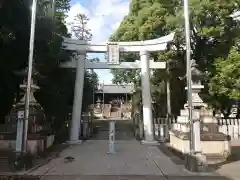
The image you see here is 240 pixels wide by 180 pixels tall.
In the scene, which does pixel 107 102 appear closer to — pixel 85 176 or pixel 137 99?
pixel 137 99

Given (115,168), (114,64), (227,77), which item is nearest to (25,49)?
(115,168)

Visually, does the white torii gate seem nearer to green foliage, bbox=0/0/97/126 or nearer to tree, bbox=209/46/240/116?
green foliage, bbox=0/0/97/126

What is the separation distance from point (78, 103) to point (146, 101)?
4.03 metres

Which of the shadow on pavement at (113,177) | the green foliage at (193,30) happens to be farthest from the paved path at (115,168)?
the green foliage at (193,30)

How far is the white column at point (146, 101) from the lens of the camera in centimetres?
1950

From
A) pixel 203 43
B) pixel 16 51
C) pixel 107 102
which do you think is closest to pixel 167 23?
pixel 203 43

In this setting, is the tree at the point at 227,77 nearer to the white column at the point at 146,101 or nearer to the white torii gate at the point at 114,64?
the white torii gate at the point at 114,64

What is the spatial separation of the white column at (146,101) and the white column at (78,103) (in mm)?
3688

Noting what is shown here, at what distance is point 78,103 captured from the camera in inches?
799

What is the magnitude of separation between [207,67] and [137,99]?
11.6 metres

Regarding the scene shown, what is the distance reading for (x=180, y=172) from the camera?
10328 mm

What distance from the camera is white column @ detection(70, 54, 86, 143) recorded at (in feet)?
65.2

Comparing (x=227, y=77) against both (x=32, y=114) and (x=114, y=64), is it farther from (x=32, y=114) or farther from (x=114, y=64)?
(x=32, y=114)

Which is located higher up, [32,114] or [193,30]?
[193,30]
